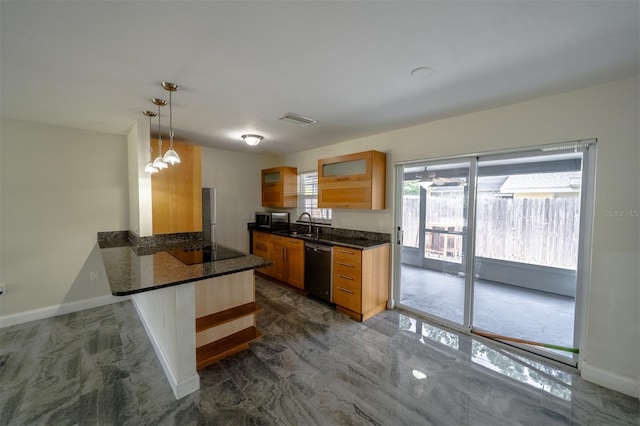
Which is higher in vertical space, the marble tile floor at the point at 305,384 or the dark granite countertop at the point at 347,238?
the dark granite countertop at the point at 347,238

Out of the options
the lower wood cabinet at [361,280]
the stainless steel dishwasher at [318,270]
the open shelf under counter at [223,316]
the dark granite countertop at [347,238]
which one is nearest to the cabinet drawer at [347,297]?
the lower wood cabinet at [361,280]

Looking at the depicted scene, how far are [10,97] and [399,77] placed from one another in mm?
3501

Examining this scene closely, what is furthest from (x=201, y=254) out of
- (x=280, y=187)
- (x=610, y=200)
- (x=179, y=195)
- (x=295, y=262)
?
(x=610, y=200)

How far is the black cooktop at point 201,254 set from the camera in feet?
7.44

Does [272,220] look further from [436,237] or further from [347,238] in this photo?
[436,237]

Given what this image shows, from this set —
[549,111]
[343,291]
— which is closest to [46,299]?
[343,291]

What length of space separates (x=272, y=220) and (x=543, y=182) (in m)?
3.97

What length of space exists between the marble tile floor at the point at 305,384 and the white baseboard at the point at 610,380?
6 centimetres

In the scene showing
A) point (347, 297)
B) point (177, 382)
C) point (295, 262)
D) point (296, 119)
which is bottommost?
point (177, 382)

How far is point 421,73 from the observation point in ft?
5.94

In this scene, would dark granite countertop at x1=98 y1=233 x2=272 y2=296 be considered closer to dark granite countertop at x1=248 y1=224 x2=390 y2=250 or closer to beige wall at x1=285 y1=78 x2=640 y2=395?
dark granite countertop at x1=248 y1=224 x2=390 y2=250

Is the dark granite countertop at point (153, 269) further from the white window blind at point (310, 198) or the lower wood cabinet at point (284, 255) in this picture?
the white window blind at point (310, 198)

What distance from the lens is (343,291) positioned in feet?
10.6

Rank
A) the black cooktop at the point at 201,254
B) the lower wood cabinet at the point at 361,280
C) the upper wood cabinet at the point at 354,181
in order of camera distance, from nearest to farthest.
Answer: the black cooktop at the point at 201,254
the lower wood cabinet at the point at 361,280
the upper wood cabinet at the point at 354,181
